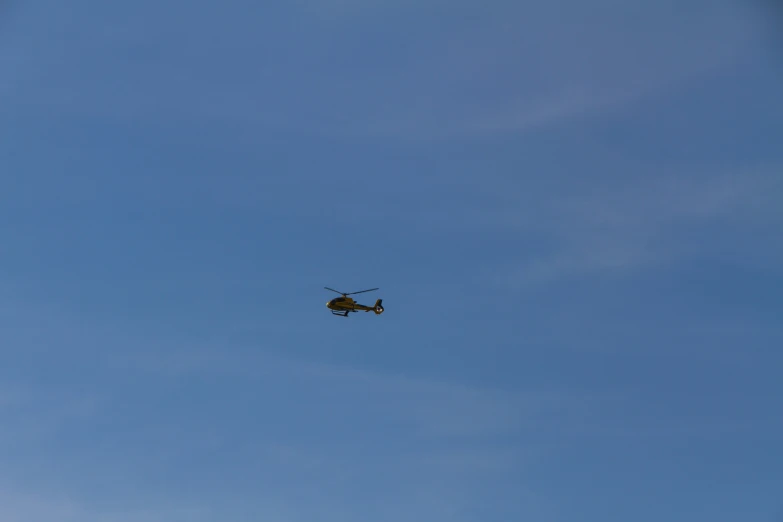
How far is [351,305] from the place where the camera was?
597ft
